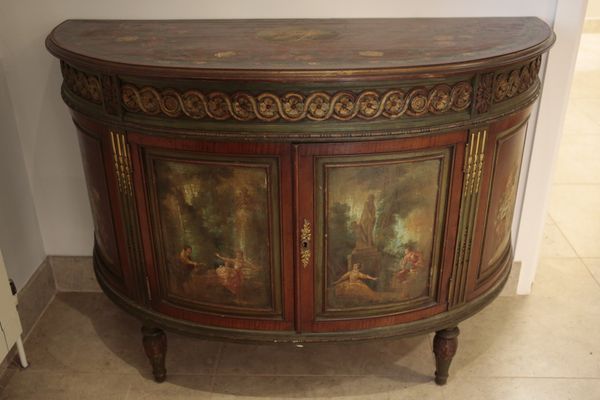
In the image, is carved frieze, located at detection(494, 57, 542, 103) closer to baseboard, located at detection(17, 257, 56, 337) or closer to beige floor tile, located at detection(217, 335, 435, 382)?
beige floor tile, located at detection(217, 335, 435, 382)

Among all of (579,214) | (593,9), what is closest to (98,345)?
(579,214)

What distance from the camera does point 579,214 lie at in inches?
123

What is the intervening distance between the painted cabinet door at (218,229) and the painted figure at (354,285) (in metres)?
0.13

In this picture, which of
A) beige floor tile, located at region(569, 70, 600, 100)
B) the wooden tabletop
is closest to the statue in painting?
the wooden tabletop

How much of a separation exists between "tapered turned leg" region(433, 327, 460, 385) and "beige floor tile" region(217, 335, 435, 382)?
6cm

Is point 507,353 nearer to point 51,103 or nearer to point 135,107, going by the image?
point 135,107

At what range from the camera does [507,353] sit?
89.7 inches

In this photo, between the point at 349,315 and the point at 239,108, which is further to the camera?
the point at 349,315

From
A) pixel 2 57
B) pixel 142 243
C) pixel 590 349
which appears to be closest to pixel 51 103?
pixel 2 57

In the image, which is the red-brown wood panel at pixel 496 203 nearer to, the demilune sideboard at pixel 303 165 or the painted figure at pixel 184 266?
the demilune sideboard at pixel 303 165

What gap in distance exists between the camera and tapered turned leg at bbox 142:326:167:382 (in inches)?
80.8

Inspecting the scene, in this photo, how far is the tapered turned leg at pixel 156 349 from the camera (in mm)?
2052

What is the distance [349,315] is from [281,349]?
0.53m

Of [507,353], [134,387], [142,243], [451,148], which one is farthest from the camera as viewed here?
[507,353]
